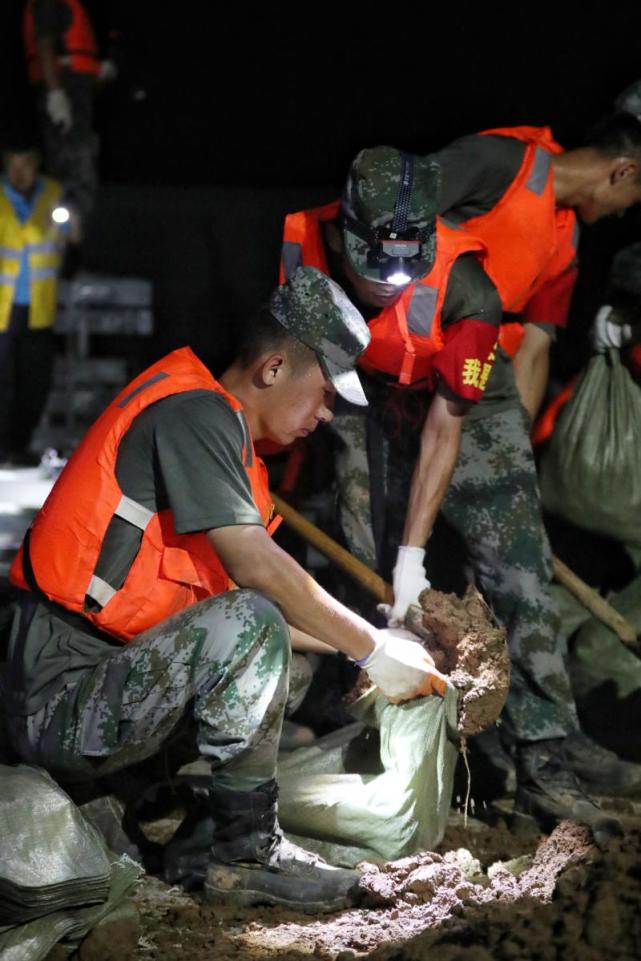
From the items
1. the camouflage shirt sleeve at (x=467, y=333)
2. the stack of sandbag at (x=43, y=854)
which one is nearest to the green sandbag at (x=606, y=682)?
the camouflage shirt sleeve at (x=467, y=333)

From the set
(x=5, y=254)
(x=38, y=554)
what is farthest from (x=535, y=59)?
(x=38, y=554)

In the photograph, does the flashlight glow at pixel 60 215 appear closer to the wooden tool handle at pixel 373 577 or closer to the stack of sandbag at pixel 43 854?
the wooden tool handle at pixel 373 577

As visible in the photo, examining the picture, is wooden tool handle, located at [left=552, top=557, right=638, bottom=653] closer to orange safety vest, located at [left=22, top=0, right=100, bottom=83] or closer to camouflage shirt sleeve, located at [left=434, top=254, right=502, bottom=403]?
camouflage shirt sleeve, located at [left=434, top=254, right=502, bottom=403]

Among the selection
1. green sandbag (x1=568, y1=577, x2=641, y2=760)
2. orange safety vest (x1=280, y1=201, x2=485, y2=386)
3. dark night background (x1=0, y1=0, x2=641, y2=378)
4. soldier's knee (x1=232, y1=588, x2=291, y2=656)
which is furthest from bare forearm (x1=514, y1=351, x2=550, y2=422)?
dark night background (x1=0, y1=0, x2=641, y2=378)

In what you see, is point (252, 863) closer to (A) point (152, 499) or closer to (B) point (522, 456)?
(A) point (152, 499)

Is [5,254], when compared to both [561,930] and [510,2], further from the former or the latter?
[561,930]

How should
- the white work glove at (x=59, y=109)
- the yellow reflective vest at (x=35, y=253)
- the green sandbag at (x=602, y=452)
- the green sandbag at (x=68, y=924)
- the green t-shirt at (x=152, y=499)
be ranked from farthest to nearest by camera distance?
the white work glove at (x=59, y=109) < the yellow reflective vest at (x=35, y=253) < the green sandbag at (x=602, y=452) < the green t-shirt at (x=152, y=499) < the green sandbag at (x=68, y=924)

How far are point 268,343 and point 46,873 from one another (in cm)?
125

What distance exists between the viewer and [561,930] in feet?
8.23

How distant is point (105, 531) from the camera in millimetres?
3008

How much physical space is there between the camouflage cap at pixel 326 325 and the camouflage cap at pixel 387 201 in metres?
0.45

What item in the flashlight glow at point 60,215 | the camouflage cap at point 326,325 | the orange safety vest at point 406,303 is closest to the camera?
the camouflage cap at point 326,325

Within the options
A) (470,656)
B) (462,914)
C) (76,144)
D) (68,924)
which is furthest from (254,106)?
(68,924)

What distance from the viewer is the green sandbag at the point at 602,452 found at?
15.2ft
